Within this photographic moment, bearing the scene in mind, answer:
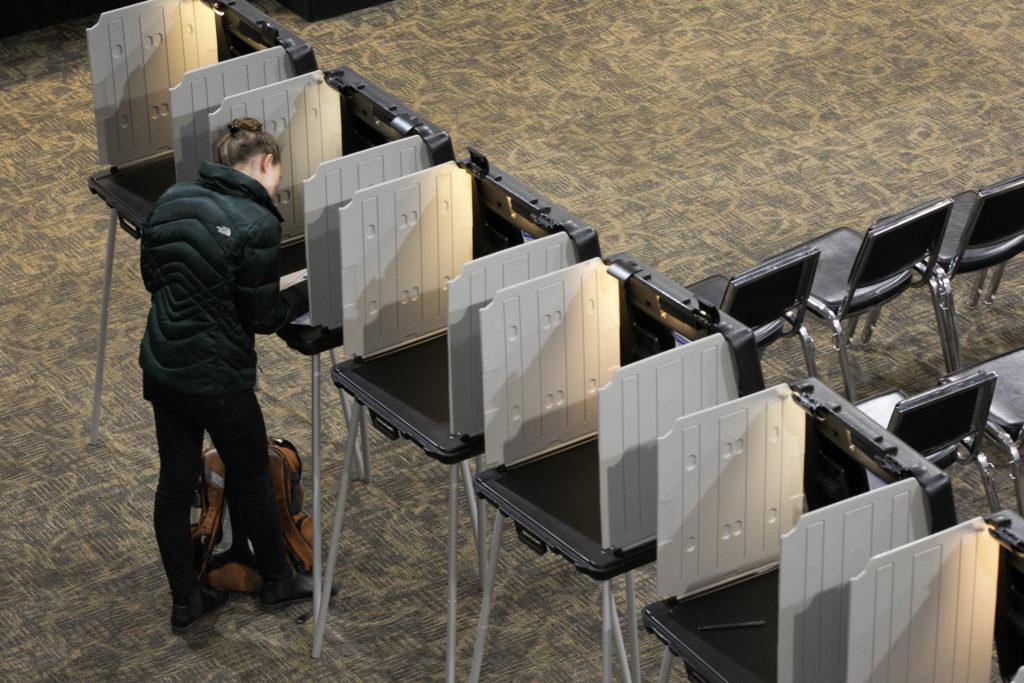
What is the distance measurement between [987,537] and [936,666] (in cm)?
31

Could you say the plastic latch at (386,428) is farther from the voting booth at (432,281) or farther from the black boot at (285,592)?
the black boot at (285,592)

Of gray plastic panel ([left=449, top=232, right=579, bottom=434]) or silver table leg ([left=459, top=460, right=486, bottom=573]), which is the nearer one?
gray plastic panel ([left=449, top=232, right=579, bottom=434])

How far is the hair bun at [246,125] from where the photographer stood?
14.0ft

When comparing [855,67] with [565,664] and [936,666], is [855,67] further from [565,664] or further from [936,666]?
[936,666]

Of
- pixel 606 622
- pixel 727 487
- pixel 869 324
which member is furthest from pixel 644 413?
pixel 869 324

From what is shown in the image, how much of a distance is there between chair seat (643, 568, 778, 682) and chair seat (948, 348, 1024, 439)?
1.31m

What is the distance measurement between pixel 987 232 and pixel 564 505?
2150 millimetres

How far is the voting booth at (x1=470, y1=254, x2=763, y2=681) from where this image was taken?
3.76 m

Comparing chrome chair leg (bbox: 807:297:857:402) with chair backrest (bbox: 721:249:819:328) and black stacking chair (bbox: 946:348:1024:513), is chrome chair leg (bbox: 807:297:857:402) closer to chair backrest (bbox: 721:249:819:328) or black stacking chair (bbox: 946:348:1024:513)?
chair backrest (bbox: 721:249:819:328)

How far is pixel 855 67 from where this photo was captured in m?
7.57

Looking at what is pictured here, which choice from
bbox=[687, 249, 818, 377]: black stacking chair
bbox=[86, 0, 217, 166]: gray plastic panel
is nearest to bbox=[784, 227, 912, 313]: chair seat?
bbox=[687, 249, 818, 377]: black stacking chair

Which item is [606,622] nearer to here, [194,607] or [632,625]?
[632,625]

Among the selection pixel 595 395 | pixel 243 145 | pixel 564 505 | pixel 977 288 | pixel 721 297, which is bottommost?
pixel 977 288

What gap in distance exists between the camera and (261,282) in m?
4.20
